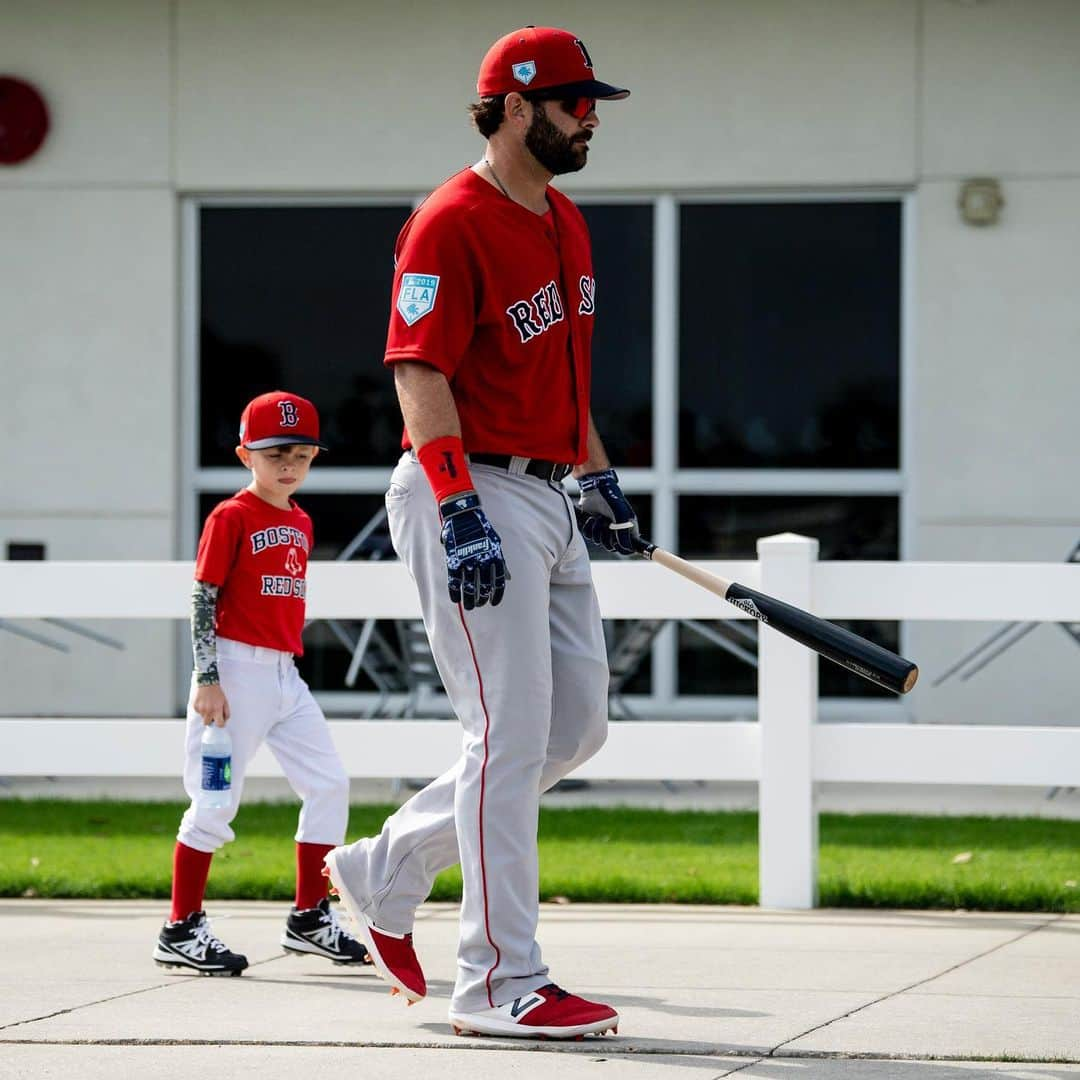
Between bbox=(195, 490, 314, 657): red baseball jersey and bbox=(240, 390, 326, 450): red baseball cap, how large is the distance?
0.19m

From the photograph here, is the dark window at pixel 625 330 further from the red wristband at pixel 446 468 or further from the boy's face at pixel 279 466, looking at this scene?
the red wristband at pixel 446 468

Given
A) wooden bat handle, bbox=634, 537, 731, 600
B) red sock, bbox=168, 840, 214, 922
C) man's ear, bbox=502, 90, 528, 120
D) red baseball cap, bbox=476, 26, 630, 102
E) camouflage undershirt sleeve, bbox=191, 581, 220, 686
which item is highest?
red baseball cap, bbox=476, 26, 630, 102

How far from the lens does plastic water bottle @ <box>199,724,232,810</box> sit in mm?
5797

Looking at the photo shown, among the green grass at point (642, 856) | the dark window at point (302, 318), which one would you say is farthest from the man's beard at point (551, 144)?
the dark window at point (302, 318)

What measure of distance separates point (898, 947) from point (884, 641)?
5.76 m

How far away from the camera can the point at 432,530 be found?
4719 mm

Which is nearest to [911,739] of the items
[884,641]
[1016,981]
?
[1016,981]

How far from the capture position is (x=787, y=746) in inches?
273

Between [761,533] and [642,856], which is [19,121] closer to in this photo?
[761,533]

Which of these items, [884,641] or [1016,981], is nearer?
[1016,981]

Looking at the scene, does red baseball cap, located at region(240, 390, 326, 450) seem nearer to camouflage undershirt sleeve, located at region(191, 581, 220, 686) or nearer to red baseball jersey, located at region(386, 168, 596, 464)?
camouflage undershirt sleeve, located at region(191, 581, 220, 686)

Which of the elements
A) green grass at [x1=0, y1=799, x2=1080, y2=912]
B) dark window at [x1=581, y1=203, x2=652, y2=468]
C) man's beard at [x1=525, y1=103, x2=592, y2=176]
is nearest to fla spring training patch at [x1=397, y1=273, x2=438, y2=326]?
man's beard at [x1=525, y1=103, x2=592, y2=176]

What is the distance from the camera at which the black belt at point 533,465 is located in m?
4.76

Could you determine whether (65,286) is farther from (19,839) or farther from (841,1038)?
(841,1038)
